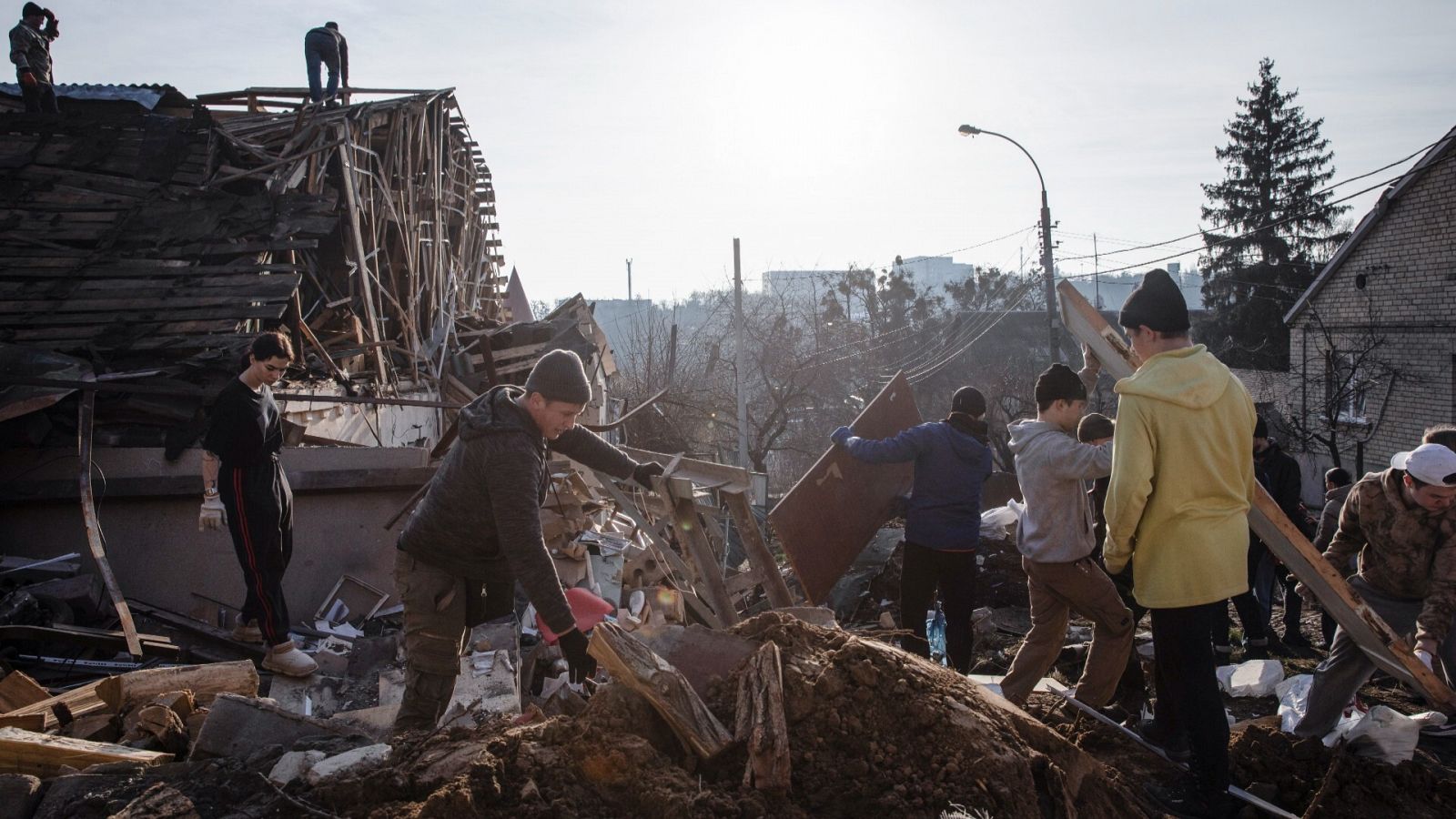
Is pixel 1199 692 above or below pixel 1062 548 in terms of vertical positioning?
below

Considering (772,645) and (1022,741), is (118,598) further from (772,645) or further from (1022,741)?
(1022,741)

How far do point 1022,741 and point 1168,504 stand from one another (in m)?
1.03

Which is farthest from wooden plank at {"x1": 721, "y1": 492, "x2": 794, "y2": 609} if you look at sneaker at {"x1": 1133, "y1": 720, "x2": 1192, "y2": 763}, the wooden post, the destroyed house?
the wooden post

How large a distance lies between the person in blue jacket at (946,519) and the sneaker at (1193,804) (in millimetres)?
1792

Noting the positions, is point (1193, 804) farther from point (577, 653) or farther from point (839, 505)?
point (839, 505)

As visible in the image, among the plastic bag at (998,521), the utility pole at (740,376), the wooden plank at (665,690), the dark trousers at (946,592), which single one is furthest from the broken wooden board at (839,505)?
the utility pole at (740,376)

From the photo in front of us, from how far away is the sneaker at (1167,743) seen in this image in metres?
3.70

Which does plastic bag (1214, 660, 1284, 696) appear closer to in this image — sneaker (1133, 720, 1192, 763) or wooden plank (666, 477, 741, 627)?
sneaker (1133, 720, 1192, 763)

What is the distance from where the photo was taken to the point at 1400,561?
165 inches

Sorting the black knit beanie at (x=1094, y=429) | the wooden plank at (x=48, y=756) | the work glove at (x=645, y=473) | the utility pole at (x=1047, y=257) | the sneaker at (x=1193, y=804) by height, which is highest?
the utility pole at (x=1047, y=257)

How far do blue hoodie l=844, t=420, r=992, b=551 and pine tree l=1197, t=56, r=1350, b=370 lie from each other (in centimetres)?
2763

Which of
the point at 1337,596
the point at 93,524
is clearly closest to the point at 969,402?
the point at 1337,596

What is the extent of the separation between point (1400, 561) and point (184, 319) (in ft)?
26.6

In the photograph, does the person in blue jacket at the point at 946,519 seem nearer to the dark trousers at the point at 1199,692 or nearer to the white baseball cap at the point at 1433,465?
the dark trousers at the point at 1199,692
